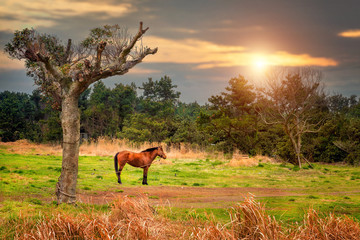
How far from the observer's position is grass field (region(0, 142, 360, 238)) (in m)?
8.84

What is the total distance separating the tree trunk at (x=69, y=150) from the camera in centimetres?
941

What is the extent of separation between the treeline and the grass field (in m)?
6.15

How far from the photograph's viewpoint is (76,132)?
374 inches

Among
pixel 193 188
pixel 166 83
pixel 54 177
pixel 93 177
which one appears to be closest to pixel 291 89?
pixel 193 188

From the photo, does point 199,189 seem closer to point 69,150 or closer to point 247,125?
point 69,150

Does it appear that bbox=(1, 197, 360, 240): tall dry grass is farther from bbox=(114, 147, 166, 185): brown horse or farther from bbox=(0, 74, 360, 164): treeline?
bbox=(0, 74, 360, 164): treeline

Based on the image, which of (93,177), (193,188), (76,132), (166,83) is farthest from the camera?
(166,83)

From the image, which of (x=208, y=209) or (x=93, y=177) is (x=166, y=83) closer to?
(x=93, y=177)

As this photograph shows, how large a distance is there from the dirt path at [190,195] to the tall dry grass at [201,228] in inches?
175

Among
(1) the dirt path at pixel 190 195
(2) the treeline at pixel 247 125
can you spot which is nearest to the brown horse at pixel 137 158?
(1) the dirt path at pixel 190 195

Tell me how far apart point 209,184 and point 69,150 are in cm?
823

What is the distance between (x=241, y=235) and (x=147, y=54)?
7.62 metres

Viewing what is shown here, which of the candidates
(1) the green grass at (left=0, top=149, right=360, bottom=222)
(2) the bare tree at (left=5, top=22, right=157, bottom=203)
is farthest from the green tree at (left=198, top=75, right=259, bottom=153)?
(2) the bare tree at (left=5, top=22, right=157, bottom=203)

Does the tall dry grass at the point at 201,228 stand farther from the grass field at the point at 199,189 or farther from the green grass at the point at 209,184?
the green grass at the point at 209,184
